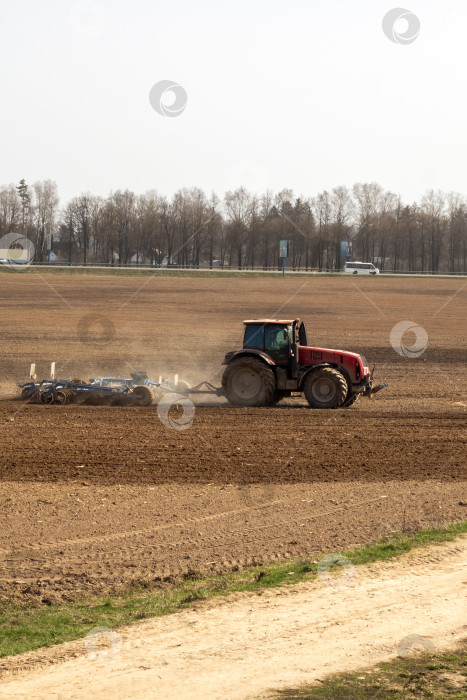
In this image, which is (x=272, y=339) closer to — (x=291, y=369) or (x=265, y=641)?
(x=291, y=369)

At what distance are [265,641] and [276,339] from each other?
1264 centimetres

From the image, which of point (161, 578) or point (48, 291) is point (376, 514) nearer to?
point (161, 578)

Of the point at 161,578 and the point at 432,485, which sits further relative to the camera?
the point at 432,485

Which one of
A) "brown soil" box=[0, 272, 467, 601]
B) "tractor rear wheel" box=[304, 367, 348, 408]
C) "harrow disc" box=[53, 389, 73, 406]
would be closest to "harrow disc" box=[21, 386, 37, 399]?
"brown soil" box=[0, 272, 467, 601]

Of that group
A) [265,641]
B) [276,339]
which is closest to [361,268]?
[276,339]

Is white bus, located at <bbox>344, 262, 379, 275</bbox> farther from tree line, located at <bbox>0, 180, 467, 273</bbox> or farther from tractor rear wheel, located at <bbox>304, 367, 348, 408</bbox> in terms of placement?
tractor rear wheel, located at <bbox>304, 367, 348, 408</bbox>

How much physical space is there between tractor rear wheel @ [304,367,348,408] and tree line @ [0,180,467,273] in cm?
8224

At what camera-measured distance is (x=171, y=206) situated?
105688mm

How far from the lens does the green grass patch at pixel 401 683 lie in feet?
22.7

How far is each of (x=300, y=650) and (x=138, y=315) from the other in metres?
35.7

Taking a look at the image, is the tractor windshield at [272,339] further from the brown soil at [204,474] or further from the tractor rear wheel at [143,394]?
the tractor rear wheel at [143,394]

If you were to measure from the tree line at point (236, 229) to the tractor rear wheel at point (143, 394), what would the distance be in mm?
81731

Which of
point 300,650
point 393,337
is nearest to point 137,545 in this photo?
point 300,650

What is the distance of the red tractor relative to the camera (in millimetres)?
20094
